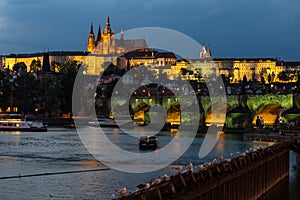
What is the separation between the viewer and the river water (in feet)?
106

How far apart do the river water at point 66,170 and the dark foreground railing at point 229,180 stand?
62.0 inches

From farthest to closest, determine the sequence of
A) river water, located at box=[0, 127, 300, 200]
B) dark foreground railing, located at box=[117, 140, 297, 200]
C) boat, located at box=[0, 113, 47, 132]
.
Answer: boat, located at box=[0, 113, 47, 132], river water, located at box=[0, 127, 300, 200], dark foreground railing, located at box=[117, 140, 297, 200]

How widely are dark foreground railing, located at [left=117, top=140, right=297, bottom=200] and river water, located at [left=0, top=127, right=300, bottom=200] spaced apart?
5.16ft

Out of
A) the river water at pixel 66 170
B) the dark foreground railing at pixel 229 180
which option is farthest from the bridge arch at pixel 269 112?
the dark foreground railing at pixel 229 180

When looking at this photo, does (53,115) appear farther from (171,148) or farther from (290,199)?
(290,199)

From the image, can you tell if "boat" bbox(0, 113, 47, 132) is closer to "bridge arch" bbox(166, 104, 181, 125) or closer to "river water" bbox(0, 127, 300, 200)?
"river water" bbox(0, 127, 300, 200)

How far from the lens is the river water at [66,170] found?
32.2 meters

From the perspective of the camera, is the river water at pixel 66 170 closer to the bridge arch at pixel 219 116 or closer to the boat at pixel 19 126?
the boat at pixel 19 126

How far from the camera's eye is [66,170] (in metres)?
41.5

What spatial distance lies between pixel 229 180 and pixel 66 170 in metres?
21.3

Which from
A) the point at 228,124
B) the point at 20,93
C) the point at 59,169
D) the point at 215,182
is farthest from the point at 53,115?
the point at 215,182

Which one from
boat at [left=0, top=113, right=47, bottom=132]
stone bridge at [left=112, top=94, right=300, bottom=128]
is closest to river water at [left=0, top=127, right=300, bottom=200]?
boat at [left=0, top=113, right=47, bottom=132]

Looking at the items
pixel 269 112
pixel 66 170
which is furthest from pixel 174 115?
pixel 66 170

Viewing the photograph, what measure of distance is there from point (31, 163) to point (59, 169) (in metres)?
4.22
